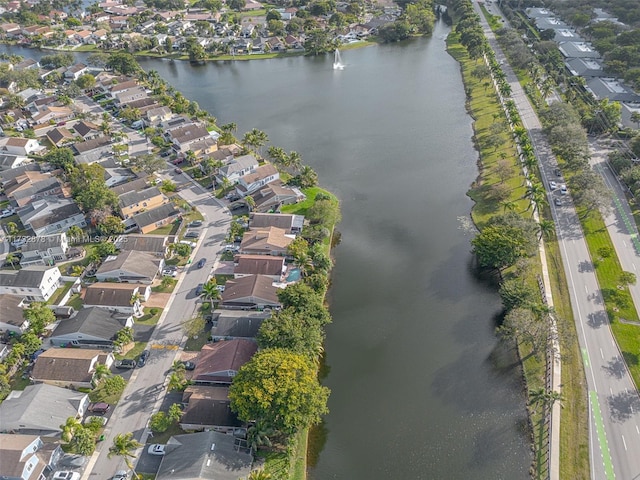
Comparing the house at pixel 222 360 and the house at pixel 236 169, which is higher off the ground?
the house at pixel 236 169

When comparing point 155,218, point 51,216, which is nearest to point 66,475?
point 155,218

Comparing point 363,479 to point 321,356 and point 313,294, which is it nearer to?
point 321,356

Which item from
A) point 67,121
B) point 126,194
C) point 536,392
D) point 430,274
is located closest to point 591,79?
point 430,274

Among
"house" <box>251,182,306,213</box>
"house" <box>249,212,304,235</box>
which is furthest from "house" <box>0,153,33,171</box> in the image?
"house" <box>249,212,304,235</box>

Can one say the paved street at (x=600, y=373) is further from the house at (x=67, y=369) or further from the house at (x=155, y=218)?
the house at (x=155, y=218)

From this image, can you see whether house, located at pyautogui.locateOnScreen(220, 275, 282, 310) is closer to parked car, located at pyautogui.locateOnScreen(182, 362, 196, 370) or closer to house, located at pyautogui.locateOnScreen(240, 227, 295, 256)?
house, located at pyautogui.locateOnScreen(240, 227, 295, 256)

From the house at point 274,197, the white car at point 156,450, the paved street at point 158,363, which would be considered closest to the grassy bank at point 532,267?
the house at point 274,197
